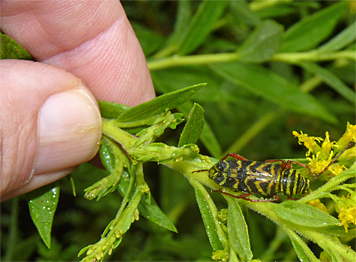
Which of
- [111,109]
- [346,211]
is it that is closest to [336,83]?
[346,211]

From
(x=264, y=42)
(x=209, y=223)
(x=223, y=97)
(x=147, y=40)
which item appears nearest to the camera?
(x=209, y=223)

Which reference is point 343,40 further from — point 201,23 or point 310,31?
point 201,23

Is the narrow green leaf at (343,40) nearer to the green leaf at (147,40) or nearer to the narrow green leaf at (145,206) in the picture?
the green leaf at (147,40)

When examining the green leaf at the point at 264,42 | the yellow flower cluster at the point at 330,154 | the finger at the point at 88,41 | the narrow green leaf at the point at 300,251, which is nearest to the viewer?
the narrow green leaf at the point at 300,251

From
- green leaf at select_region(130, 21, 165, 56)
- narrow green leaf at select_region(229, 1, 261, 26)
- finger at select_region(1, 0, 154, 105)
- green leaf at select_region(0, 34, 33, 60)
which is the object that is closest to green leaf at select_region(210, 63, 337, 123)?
narrow green leaf at select_region(229, 1, 261, 26)

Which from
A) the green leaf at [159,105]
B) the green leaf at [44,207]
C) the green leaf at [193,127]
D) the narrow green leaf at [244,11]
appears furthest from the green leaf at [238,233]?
the narrow green leaf at [244,11]

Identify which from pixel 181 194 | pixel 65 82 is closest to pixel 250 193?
pixel 65 82
